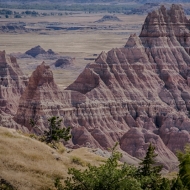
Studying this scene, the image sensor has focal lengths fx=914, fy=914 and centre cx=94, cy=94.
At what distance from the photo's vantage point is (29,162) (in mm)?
50875

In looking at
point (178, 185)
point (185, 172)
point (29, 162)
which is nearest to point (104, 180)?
point (178, 185)

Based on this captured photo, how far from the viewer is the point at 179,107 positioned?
106 m

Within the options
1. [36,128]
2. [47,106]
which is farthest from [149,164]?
[47,106]

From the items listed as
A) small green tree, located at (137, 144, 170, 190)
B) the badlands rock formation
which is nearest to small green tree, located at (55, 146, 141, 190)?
small green tree, located at (137, 144, 170, 190)

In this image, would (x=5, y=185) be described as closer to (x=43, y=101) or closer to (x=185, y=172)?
(x=185, y=172)

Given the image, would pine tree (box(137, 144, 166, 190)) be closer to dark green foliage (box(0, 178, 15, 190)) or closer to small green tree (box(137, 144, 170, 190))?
small green tree (box(137, 144, 170, 190))

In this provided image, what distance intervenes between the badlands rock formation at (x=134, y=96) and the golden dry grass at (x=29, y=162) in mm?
34439

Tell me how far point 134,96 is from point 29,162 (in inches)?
2062

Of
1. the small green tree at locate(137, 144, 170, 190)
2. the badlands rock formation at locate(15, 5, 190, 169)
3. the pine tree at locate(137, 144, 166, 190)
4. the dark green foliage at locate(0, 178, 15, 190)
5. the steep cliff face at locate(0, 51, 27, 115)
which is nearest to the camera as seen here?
the dark green foliage at locate(0, 178, 15, 190)

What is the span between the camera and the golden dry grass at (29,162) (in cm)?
4872

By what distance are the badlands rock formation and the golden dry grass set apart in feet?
113

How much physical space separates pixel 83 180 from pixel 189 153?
30.2 ft

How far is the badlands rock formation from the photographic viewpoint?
92.4 meters

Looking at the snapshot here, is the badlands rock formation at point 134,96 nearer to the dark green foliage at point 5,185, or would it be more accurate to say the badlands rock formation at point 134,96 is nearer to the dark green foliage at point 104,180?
the dark green foliage at point 5,185
